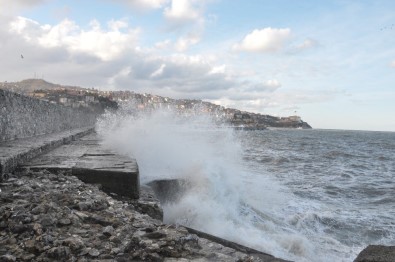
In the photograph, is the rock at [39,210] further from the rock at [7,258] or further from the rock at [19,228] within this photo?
the rock at [7,258]

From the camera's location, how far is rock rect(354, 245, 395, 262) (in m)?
2.63

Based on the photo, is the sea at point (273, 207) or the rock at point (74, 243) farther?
the sea at point (273, 207)

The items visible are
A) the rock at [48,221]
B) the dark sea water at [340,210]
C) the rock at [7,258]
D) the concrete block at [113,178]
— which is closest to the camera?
the rock at [7,258]

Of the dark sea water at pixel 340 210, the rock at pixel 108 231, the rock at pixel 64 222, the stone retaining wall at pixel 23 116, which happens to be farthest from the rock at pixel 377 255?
the stone retaining wall at pixel 23 116

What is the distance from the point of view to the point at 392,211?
946 cm

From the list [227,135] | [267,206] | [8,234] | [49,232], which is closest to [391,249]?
[49,232]

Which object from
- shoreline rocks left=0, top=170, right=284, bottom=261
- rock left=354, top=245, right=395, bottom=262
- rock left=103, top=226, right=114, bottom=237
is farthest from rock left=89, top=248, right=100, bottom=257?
rock left=354, top=245, right=395, bottom=262

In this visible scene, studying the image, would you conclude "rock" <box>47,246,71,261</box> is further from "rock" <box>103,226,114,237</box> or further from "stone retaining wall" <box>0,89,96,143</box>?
"stone retaining wall" <box>0,89,96,143</box>

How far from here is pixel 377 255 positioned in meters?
2.74

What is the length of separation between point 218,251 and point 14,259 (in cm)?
115

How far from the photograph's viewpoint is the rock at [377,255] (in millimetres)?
2631

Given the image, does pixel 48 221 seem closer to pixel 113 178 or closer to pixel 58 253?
pixel 58 253

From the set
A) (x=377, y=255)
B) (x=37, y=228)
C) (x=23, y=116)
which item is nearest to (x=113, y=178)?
(x=37, y=228)

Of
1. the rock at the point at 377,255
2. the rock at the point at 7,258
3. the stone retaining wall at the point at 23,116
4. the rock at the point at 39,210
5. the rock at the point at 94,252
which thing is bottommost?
the rock at the point at 377,255
